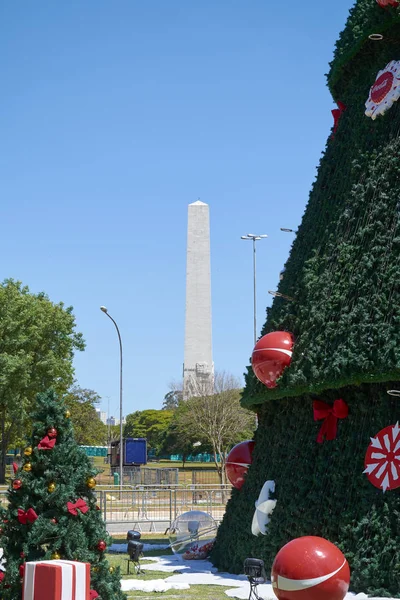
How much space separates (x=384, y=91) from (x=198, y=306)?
46.7 m

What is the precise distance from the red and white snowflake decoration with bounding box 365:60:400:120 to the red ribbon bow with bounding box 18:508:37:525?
8.44 metres

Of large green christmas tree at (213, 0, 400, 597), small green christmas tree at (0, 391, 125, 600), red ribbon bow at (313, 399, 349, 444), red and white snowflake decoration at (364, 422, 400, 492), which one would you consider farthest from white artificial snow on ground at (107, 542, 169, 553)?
small green christmas tree at (0, 391, 125, 600)

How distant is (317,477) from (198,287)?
47181 millimetres

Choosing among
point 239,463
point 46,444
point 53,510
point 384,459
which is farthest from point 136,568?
point 46,444

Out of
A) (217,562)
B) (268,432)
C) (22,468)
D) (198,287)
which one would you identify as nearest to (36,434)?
(22,468)

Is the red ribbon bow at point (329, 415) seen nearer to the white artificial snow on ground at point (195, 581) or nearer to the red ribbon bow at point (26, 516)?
the white artificial snow on ground at point (195, 581)

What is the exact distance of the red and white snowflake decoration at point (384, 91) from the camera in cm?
1294

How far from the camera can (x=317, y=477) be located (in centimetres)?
1215

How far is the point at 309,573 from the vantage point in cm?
868

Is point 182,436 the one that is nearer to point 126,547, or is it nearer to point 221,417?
point 221,417

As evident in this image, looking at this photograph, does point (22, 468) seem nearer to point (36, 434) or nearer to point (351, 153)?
point (36, 434)

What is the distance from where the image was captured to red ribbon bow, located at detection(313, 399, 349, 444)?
12.0 metres

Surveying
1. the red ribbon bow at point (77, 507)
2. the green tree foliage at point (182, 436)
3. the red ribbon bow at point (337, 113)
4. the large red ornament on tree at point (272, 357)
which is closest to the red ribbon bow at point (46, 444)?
the red ribbon bow at point (77, 507)

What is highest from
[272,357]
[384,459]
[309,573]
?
[272,357]
